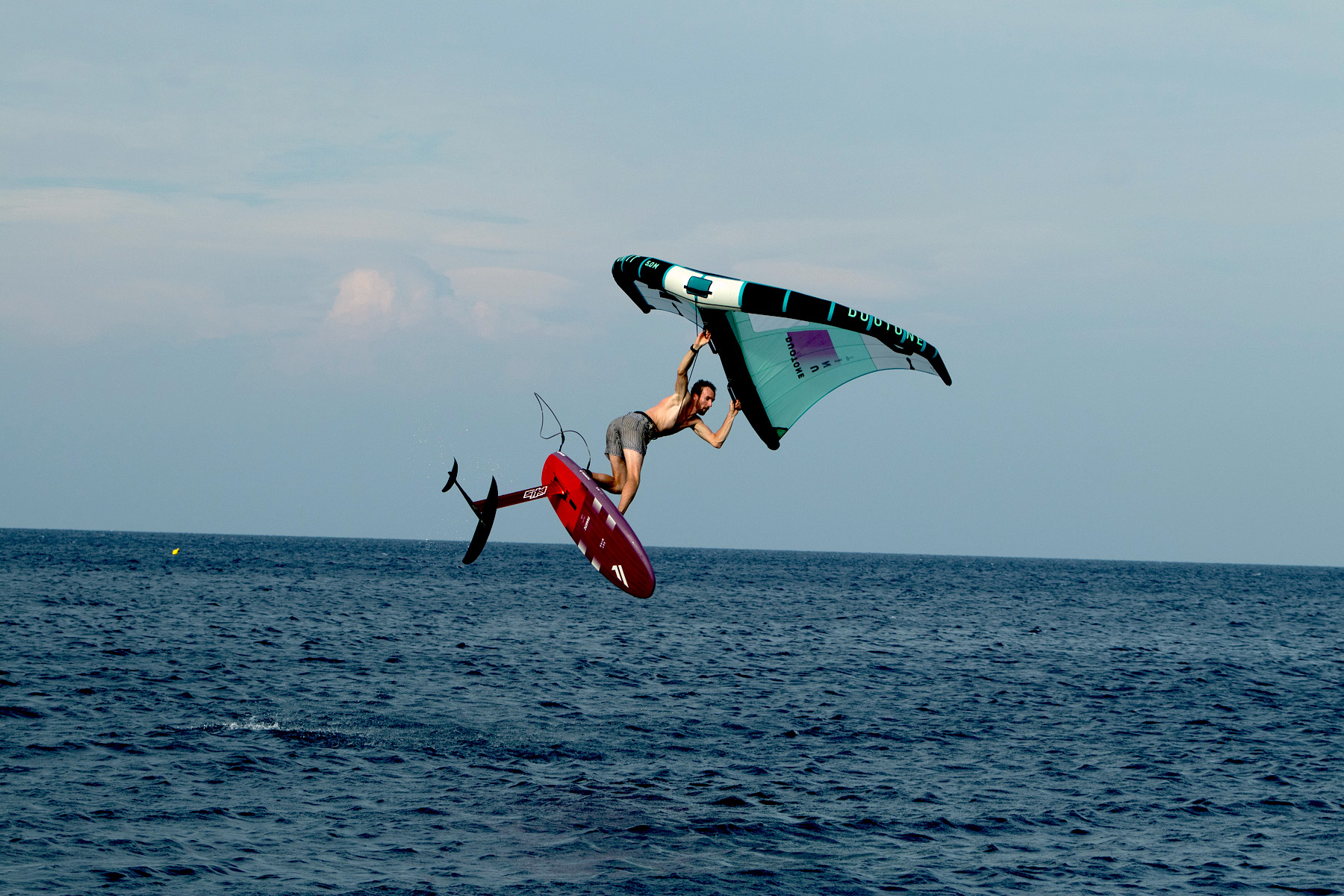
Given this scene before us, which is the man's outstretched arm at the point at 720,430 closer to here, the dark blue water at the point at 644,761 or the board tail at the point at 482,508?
the board tail at the point at 482,508

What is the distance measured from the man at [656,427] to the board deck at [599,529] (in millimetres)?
291

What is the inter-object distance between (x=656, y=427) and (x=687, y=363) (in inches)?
33.6

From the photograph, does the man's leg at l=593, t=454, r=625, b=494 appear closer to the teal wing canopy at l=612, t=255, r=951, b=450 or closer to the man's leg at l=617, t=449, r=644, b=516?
the man's leg at l=617, t=449, r=644, b=516

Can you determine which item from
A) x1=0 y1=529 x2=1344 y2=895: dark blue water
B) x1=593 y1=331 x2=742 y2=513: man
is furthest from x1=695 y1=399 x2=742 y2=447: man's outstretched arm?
x1=0 y1=529 x2=1344 y2=895: dark blue water

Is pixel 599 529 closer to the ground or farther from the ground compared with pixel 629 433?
closer to the ground

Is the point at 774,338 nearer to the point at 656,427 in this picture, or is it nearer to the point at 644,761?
the point at 656,427

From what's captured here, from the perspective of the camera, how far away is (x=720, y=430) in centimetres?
1312

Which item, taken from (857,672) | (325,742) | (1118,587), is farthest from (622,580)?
(1118,587)

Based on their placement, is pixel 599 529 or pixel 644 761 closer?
pixel 599 529

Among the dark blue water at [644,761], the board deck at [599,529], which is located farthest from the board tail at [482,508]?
the dark blue water at [644,761]

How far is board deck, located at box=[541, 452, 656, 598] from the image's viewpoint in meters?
12.7

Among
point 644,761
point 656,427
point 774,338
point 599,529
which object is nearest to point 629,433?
point 656,427

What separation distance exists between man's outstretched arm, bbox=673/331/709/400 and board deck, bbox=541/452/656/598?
A: 1.54 m

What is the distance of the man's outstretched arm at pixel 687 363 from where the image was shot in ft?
41.7
